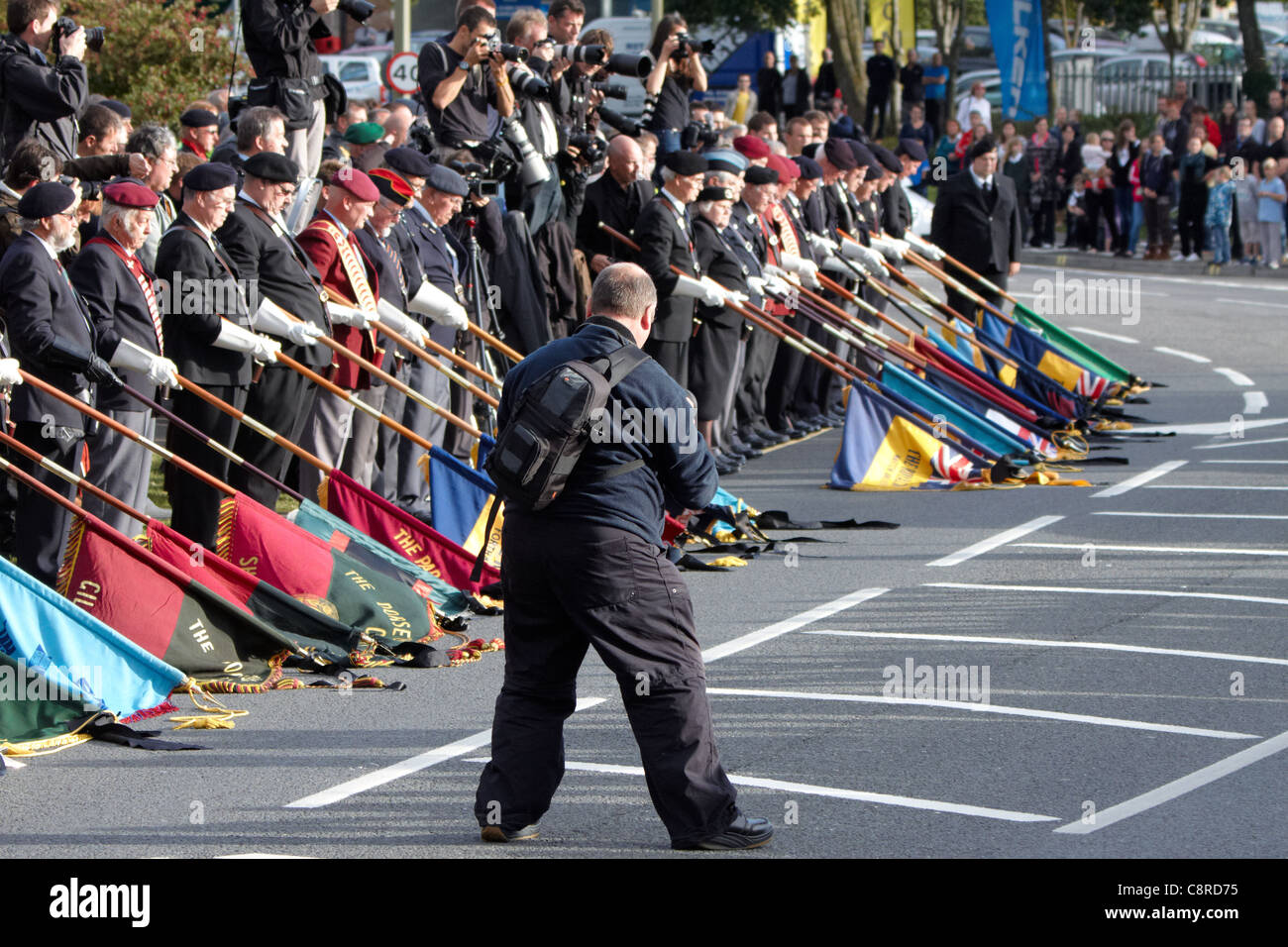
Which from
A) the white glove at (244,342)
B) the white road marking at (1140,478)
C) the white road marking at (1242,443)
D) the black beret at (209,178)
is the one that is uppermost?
the black beret at (209,178)

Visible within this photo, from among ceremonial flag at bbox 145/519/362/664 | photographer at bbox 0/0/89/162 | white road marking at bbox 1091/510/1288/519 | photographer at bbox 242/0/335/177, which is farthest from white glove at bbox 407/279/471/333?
white road marking at bbox 1091/510/1288/519

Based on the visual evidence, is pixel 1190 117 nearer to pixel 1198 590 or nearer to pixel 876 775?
pixel 1198 590

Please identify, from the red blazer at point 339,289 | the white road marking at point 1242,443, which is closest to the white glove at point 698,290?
the red blazer at point 339,289

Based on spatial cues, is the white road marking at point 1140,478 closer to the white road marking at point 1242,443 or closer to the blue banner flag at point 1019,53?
the white road marking at point 1242,443

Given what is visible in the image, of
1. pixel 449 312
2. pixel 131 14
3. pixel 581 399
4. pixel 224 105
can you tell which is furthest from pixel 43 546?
pixel 131 14

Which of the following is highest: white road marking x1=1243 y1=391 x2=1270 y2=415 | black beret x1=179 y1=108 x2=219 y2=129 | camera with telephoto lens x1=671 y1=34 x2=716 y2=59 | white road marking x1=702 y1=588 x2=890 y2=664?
camera with telephoto lens x1=671 y1=34 x2=716 y2=59

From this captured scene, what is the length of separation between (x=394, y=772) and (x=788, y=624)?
2.79 meters

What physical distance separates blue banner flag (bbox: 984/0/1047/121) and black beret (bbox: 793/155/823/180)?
1593 cm

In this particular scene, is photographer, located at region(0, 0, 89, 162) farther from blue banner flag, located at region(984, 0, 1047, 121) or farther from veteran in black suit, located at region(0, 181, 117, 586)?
blue banner flag, located at region(984, 0, 1047, 121)

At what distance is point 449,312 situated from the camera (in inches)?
459

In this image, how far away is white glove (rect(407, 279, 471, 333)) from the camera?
38.0ft

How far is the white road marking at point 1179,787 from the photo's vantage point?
6.26 metres

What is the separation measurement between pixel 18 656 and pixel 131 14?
39.1 feet

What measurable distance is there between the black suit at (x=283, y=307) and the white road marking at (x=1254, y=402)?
351 inches
